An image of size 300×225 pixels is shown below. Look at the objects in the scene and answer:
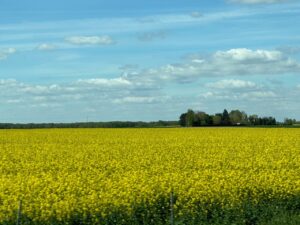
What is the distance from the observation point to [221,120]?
8900 cm

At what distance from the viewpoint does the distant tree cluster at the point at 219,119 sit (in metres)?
87.9

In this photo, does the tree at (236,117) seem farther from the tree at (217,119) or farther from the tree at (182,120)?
the tree at (182,120)

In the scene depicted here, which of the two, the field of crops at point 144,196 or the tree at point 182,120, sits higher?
the tree at point 182,120

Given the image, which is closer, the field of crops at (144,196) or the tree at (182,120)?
the field of crops at (144,196)

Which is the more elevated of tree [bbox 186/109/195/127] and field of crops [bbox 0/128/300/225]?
tree [bbox 186/109/195/127]

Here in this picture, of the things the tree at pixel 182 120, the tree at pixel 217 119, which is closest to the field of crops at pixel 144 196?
the tree at pixel 217 119

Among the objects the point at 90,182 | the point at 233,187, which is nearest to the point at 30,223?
the point at 90,182

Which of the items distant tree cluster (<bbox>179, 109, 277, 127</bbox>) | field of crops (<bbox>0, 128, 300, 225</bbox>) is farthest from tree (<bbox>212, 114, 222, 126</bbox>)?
field of crops (<bbox>0, 128, 300, 225</bbox>)

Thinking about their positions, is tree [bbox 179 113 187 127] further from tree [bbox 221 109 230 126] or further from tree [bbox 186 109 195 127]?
tree [bbox 221 109 230 126]

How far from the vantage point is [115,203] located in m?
13.8

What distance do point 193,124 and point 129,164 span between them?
6508cm

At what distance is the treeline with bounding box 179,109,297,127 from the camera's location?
8788 cm

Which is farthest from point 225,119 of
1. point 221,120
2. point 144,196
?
point 144,196

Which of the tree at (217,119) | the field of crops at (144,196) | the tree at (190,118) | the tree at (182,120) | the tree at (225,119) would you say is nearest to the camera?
the field of crops at (144,196)
